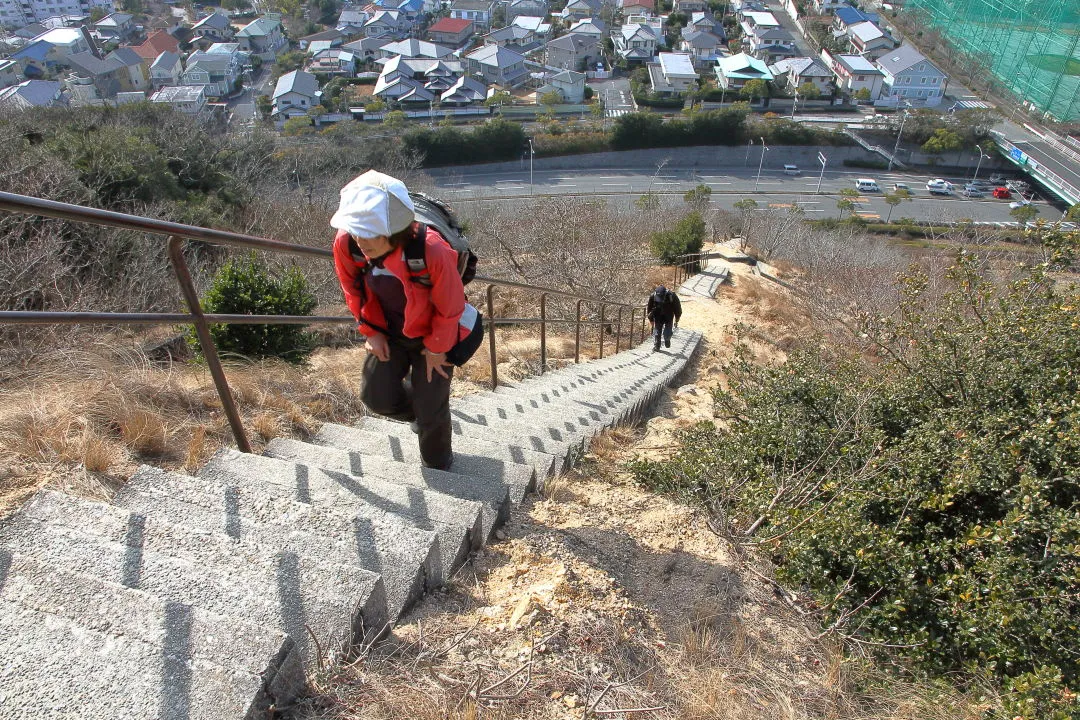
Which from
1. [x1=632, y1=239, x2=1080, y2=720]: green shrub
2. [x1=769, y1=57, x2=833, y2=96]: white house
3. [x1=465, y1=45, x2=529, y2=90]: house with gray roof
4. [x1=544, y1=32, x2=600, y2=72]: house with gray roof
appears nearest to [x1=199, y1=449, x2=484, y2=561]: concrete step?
[x1=632, y1=239, x2=1080, y2=720]: green shrub

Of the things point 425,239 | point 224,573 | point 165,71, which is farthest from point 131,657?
point 165,71

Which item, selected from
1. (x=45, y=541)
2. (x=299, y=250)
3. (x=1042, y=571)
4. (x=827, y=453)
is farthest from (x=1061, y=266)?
(x=45, y=541)

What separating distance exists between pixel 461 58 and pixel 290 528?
52937mm

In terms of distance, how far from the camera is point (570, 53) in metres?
47.7

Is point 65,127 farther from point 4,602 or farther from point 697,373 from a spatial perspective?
point 4,602

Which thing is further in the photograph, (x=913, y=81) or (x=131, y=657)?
(x=913, y=81)

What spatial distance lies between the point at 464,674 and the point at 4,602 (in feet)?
3.81

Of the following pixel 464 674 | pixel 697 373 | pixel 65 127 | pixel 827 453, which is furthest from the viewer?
pixel 65 127

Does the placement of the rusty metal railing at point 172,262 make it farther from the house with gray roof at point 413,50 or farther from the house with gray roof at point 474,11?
the house with gray roof at point 474,11

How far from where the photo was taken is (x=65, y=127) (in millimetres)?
14305

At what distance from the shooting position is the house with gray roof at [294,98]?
4006 centimetres

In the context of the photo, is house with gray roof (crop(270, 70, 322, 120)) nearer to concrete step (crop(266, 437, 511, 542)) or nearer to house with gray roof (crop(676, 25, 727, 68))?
house with gray roof (crop(676, 25, 727, 68))

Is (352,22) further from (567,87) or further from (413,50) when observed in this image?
(567,87)

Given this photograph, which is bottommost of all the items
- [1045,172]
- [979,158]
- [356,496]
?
[979,158]
